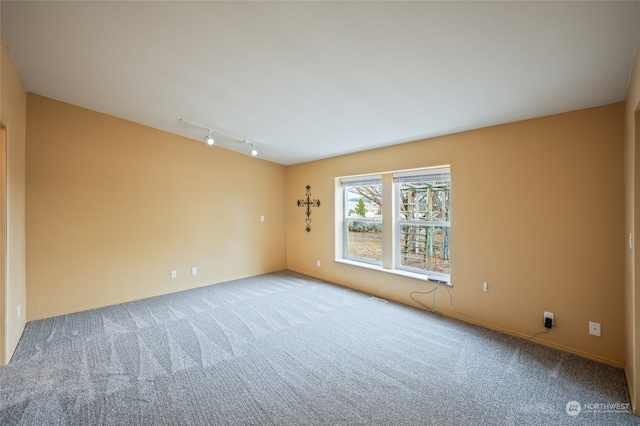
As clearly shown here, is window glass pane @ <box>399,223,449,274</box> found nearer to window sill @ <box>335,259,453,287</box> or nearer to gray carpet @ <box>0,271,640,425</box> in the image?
window sill @ <box>335,259,453,287</box>

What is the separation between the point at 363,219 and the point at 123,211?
3.74 meters

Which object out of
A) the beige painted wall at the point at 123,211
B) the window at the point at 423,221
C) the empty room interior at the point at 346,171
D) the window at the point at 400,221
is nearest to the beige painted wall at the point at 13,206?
the empty room interior at the point at 346,171

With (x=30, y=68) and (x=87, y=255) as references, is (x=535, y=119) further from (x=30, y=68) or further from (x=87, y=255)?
(x=87, y=255)

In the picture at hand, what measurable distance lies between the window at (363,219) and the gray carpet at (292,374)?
139 cm

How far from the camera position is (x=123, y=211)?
374 centimetres

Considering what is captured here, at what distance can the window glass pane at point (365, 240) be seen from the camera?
439 cm

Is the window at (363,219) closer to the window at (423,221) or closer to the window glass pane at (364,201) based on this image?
the window glass pane at (364,201)

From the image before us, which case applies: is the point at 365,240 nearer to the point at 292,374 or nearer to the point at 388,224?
the point at 388,224

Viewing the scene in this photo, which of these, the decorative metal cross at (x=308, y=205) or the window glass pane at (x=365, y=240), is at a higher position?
→ the decorative metal cross at (x=308, y=205)

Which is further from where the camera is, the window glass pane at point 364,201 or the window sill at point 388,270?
the window glass pane at point 364,201

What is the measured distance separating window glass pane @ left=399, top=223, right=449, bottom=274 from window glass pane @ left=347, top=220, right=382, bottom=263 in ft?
1.55

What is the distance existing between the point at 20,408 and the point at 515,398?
3417mm

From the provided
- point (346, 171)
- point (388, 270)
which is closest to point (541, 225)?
point (388, 270)

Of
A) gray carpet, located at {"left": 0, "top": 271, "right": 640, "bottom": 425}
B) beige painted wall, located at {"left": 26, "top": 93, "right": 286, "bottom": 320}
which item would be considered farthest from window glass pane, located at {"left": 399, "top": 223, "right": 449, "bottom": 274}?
beige painted wall, located at {"left": 26, "top": 93, "right": 286, "bottom": 320}
